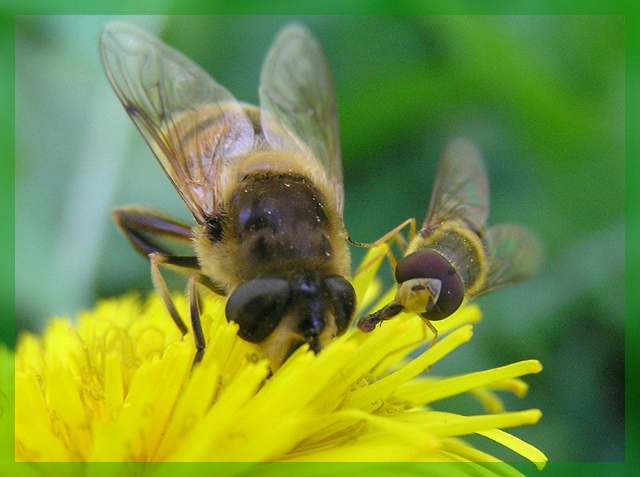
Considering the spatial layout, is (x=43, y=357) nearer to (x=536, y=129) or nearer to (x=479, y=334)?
(x=479, y=334)

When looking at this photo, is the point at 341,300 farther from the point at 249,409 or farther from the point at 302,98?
the point at 302,98

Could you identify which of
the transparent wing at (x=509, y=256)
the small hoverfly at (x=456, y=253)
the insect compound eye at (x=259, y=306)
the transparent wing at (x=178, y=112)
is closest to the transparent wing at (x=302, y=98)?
the transparent wing at (x=178, y=112)

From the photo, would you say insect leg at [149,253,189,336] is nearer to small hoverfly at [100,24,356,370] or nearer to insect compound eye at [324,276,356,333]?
small hoverfly at [100,24,356,370]

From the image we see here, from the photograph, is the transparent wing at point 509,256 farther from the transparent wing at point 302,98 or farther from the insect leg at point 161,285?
the insect leg at point 161,285

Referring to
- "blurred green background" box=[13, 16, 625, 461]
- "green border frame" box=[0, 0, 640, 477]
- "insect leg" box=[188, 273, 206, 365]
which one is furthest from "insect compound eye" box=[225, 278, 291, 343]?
"blurred green background" box=[13, 16, 625, 461]

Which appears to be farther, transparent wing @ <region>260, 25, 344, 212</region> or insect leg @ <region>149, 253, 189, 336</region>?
transparent wing @ <region>260, 25, 344, 212</region>
